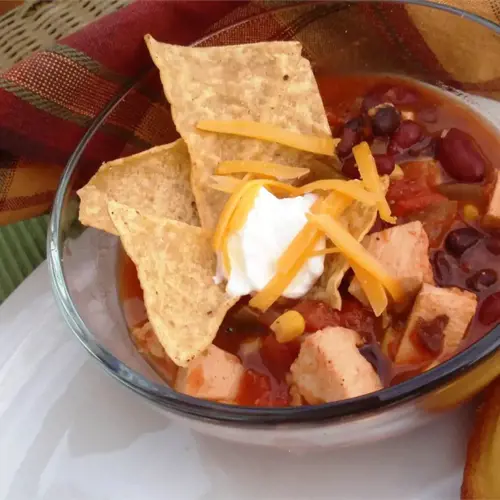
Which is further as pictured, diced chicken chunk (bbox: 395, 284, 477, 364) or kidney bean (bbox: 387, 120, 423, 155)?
kidney bean (bbox: 387, 120, 423, 155)

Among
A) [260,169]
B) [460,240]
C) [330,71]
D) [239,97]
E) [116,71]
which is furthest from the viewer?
[330,71]

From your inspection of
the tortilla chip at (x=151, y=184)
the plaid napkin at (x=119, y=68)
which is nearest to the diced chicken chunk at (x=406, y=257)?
the tortilla chip at (x=151, y=184)

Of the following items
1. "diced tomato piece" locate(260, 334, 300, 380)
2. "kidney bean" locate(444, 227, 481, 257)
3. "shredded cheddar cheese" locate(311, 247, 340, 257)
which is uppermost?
"shredded cheddar cheese" locate(311, 247, 340, 257)

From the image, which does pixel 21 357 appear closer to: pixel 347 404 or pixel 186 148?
pixel 186 148

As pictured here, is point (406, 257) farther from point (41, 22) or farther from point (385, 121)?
point (41, 22)

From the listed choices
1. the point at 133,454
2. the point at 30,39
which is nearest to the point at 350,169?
the point at 133,454

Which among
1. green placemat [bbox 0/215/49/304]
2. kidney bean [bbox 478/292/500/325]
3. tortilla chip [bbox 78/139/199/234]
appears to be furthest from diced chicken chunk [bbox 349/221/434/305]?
green placemat [bbox 0/215/49/304]

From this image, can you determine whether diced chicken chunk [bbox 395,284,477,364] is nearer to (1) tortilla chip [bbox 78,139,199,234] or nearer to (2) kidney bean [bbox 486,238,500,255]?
(2) kidney bean [bbox 486,238,500,255]
